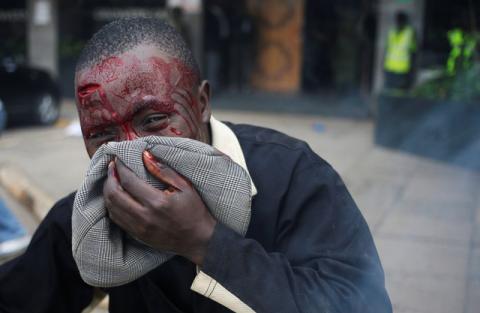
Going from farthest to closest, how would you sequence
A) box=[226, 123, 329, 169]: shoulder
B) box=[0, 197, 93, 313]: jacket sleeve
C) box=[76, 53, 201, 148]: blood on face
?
1. box=[0, 197, 93, 313]: jacket sleeve
2. box=[226, 123, 329, 169]: shoulder
3. box=[76, 53, 201, 148]: blood on face

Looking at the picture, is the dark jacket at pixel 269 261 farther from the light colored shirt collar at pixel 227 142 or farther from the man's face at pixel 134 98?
the man's face at pixel 134 98

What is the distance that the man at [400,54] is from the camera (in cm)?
1009

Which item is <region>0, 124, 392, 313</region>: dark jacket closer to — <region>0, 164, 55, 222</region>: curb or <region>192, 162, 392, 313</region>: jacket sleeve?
<region>192, 162, 392, 313</region>: jacket sleeve

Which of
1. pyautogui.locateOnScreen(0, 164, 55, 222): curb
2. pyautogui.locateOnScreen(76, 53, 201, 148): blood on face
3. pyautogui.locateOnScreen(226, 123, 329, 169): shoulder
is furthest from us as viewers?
pyautogui.locateOnScreen(0, 164, 55, 222): curb

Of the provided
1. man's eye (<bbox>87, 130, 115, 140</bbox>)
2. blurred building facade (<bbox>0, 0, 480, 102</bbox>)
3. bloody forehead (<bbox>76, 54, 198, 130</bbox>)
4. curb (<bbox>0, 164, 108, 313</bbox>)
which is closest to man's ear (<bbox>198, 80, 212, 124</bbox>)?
bloody forehead (<bbox>76, 54, 198, 130</bbox>)

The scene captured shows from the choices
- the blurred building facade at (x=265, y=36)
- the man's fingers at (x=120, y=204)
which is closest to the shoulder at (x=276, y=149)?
the man's fingers at (x=120, y=204)

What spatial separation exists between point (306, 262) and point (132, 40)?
0.63 metres

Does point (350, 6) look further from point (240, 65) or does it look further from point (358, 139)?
point (358, 139)

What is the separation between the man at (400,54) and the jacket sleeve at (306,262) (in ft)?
→ 29.9

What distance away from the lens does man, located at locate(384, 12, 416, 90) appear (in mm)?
10094

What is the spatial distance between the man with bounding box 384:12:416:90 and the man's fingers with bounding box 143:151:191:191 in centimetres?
948

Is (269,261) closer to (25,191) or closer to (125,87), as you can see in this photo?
(125,87)

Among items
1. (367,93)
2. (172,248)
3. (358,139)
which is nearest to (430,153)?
(358,139)

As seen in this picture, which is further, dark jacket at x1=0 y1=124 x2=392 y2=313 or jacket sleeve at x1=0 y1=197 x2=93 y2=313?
jacket sleeve at x1=0 y1=197 x2=93 y2=313
